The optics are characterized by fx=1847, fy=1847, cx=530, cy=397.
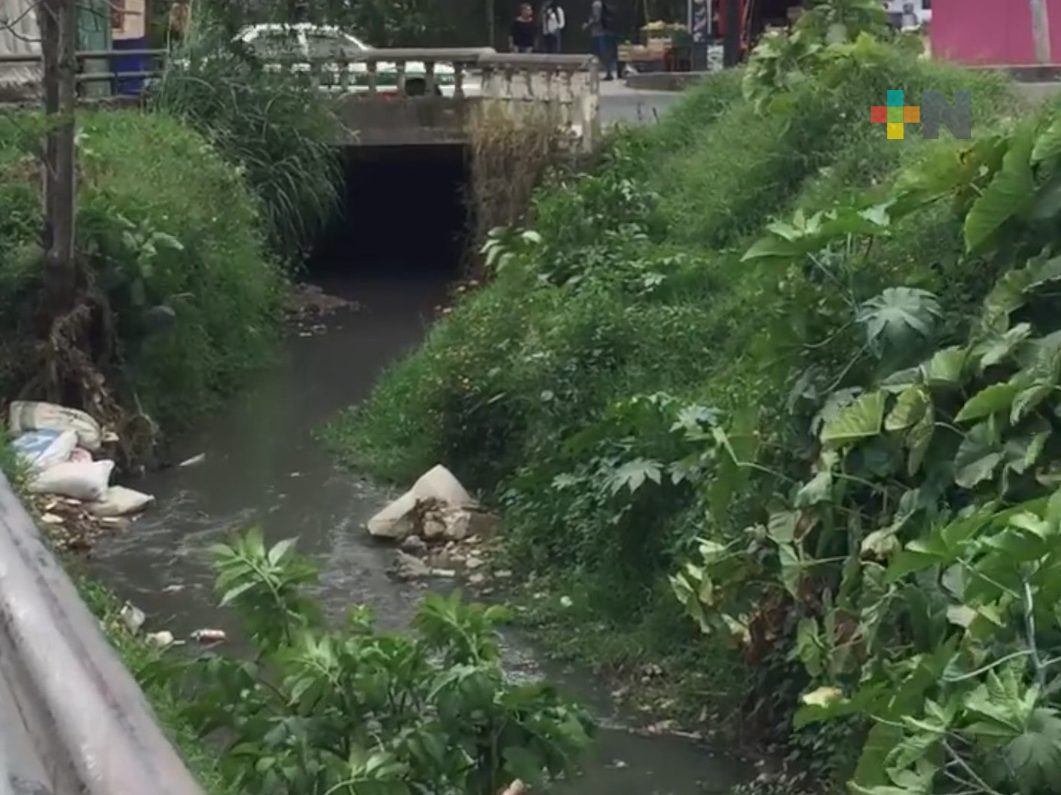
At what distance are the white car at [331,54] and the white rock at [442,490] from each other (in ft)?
18.7

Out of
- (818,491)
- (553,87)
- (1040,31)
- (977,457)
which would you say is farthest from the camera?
(1040,31)

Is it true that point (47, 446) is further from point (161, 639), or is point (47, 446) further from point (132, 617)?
point (161, 639)

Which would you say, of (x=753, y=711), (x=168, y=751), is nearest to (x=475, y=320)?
(x=753, y=711)

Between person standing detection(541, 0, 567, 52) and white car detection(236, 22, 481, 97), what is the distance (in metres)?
8.80

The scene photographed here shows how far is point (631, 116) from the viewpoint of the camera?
18812mm

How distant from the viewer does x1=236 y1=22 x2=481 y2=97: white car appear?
15656 mm

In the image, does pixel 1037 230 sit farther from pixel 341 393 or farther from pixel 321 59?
pixel 321 59

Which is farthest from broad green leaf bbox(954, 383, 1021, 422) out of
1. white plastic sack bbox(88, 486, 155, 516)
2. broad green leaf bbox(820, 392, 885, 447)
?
white plastic sack bbox(88, 486, 155, 516)

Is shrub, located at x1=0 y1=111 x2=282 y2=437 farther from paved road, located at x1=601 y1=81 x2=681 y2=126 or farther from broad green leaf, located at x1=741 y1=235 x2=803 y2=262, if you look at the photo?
broad green leaf, located at x1=741 y1=235 x2=803 y2=262

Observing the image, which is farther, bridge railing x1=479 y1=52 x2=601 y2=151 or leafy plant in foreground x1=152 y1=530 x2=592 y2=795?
bridge railing x1=479 y1=52 x2=601 y2=151

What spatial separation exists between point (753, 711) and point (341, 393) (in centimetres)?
734

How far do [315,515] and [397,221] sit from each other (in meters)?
11.9

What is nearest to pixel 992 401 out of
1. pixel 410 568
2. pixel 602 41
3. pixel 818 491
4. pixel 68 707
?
pixel 818 491

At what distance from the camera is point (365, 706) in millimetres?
4547
